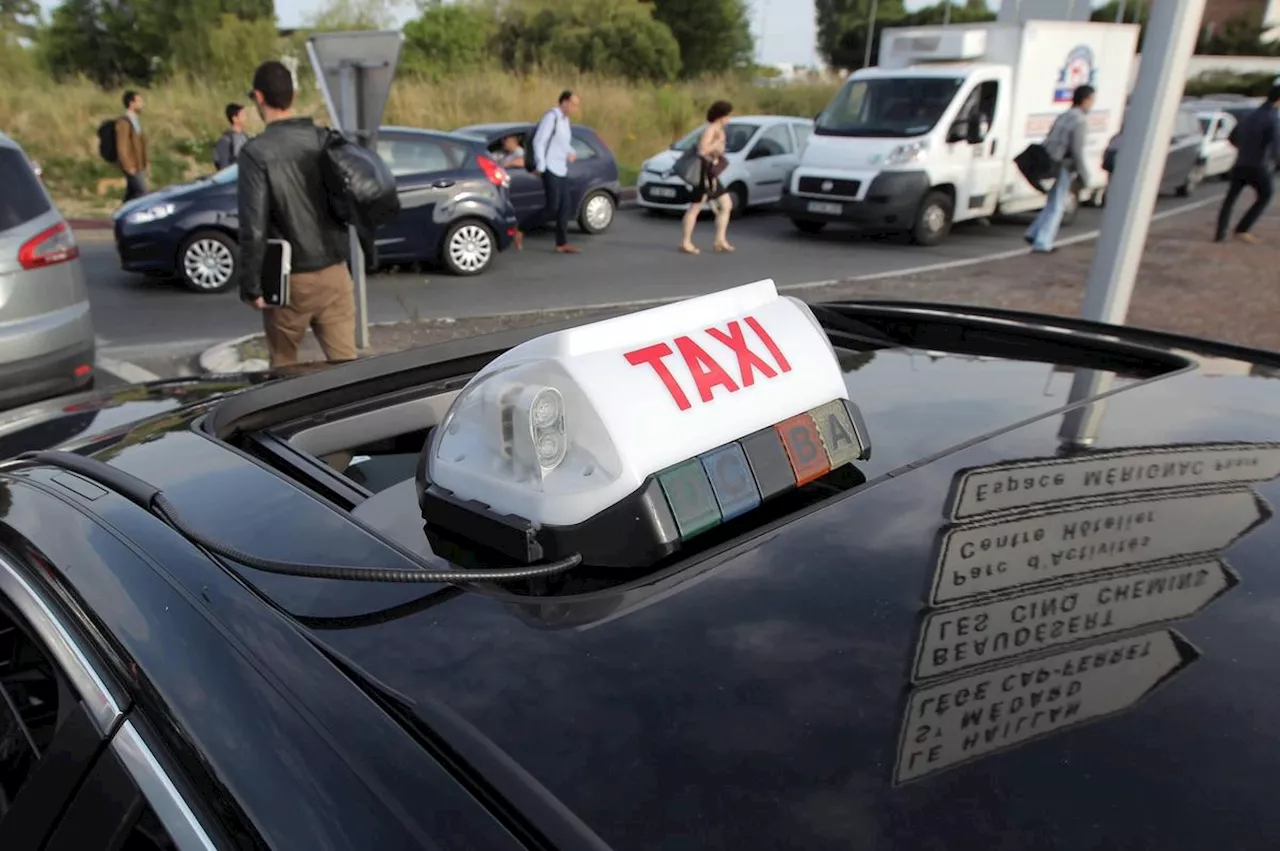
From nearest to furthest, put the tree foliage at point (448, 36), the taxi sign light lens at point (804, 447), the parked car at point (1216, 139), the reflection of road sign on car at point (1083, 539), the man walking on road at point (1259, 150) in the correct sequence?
the reflection of road sign on car at point (1083, 539) → the taxi sign light lens at point (804, 447) → the man walking on road at point (1259, 150) → the parked car at point (1216, 139) → the tree foliage at point (448, 36)

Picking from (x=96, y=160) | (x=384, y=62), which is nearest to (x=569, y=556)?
(x=384, y=62)

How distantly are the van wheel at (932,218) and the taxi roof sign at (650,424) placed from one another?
12055mm

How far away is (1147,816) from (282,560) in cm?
102

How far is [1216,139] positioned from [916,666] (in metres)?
25.8

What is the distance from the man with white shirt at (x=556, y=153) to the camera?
1158 cm

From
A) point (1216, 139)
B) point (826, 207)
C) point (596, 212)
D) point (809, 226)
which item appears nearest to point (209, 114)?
point (596, 212)

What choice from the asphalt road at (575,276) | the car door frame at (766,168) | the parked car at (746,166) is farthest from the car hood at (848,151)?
the car door frame at (766,168)

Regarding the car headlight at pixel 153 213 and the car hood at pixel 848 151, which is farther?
the car hood at pixel 848 151

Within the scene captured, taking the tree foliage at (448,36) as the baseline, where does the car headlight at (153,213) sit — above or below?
below

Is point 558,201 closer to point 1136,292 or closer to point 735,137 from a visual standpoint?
point 735,137

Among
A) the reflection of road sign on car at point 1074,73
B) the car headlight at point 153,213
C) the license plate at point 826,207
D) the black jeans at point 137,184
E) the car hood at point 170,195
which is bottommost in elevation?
the license plate at point 826,207

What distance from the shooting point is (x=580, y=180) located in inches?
516

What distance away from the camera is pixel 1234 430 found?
1.57 meters

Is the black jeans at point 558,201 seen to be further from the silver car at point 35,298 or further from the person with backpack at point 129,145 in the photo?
the silver car at point 35,298
